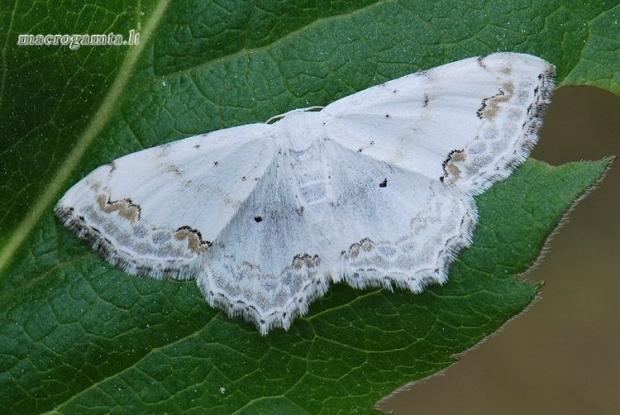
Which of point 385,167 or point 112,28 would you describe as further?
point 385,167

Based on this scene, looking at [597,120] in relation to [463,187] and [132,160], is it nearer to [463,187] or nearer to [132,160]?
[463,187]

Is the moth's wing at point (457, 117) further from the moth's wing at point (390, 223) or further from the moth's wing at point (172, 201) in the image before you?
the moth's wing at point (172, 201)

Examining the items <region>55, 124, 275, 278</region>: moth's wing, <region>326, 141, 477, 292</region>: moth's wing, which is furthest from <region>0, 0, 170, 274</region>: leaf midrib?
<region>326, 141, 477, 292</region>: moth's wing

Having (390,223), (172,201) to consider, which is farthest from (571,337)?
(172,201)

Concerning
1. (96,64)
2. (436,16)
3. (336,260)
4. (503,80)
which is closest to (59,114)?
(96,64)

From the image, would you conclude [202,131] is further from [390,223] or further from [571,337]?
[571,337]

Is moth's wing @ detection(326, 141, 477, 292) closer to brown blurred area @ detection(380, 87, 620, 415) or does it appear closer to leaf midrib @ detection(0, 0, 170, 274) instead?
leaf midrib @ detection(0, 0, 170, 274)
